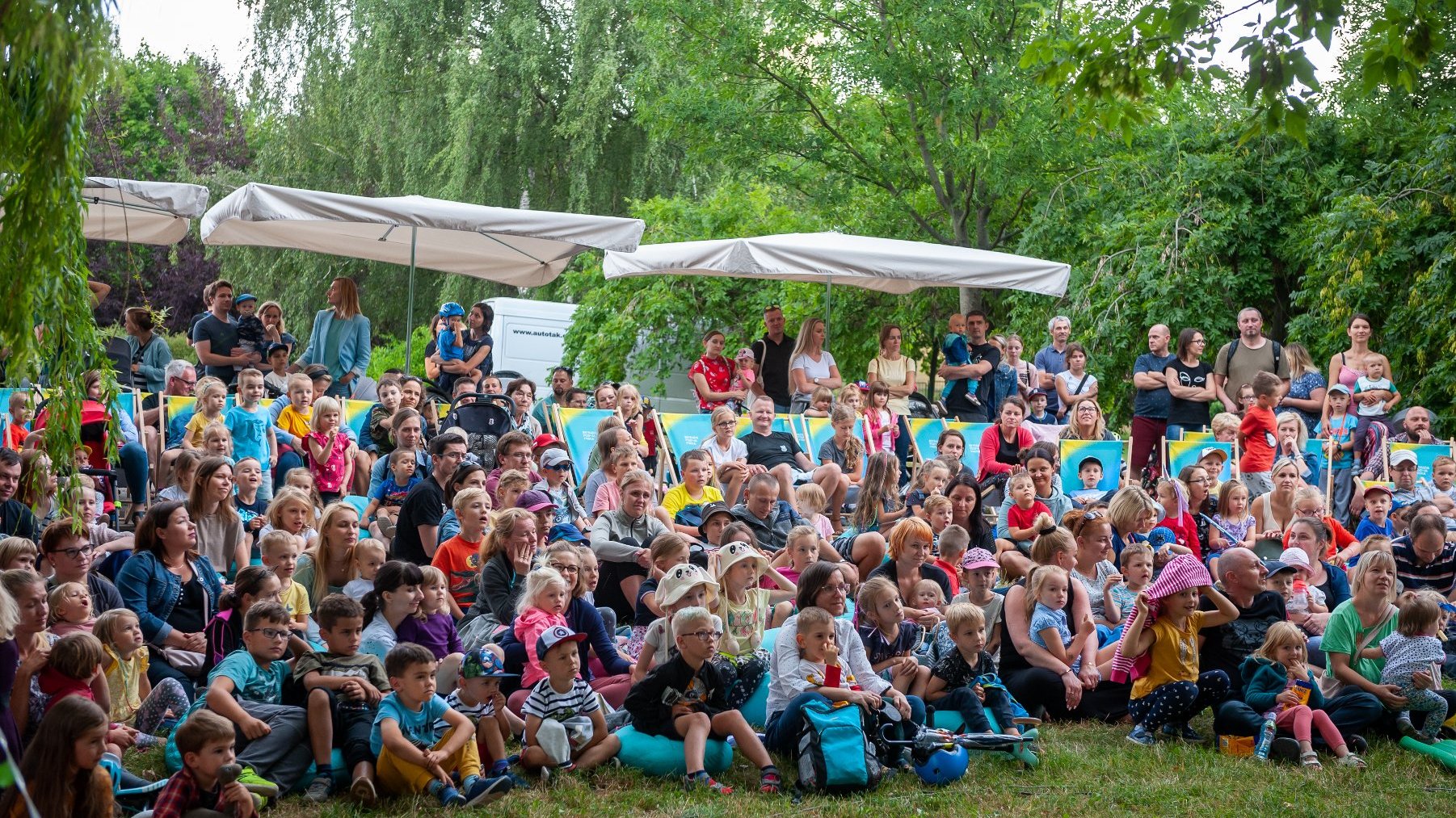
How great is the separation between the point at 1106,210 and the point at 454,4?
1397 centimetres

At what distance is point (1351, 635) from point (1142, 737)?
4.61ft

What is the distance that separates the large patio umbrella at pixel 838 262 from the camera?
530 inches

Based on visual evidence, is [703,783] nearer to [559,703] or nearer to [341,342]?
[559,703]

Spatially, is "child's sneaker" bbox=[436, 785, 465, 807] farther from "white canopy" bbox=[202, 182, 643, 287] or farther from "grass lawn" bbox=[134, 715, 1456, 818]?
"white canopy" bbox=[202, 182, 643, 287]

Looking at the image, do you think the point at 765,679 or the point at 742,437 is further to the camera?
the point at 742,437

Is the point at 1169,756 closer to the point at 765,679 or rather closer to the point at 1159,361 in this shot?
the point at 765,679

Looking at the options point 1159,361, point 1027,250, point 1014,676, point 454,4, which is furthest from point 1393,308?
point 454,4

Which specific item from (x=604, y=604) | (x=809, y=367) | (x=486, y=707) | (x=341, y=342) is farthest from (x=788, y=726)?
(x=809, y=367)

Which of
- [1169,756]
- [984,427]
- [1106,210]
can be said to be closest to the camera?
[1169,756]

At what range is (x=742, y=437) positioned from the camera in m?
12.1

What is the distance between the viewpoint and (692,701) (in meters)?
6.42

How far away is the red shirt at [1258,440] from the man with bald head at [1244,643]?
4.83m

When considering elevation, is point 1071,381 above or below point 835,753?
above

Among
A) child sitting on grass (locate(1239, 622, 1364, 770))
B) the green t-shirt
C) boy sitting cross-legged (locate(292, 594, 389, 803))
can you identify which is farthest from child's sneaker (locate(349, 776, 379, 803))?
the green t-shirt
